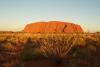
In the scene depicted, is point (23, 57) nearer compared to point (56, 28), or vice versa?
point (23, 57)

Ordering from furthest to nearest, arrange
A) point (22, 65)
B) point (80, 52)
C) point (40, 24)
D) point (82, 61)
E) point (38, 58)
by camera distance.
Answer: point (40, 24), point (80, 52), point (38, 58), point (82, 61), point (22, 65)

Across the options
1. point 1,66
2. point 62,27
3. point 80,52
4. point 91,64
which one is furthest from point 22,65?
point 62,27

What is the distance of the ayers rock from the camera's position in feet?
450

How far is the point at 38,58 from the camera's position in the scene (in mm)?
Result: 11781

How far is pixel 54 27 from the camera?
14412 cm

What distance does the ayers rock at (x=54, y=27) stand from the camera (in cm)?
13725

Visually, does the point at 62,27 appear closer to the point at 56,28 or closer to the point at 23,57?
the point at 56,28

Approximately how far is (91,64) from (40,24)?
145236 millimetres

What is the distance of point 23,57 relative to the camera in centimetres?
1187

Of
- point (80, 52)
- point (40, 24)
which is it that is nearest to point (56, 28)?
point (40, 24)

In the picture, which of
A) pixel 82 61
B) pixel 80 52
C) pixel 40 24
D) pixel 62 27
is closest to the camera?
pixel 82 61

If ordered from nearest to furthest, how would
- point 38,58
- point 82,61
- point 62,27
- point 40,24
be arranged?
point 82,61 → point 38,58 → point 62,27 → point 40,24

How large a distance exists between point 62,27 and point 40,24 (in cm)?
2040

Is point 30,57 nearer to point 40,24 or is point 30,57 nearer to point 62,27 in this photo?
point 62,27
